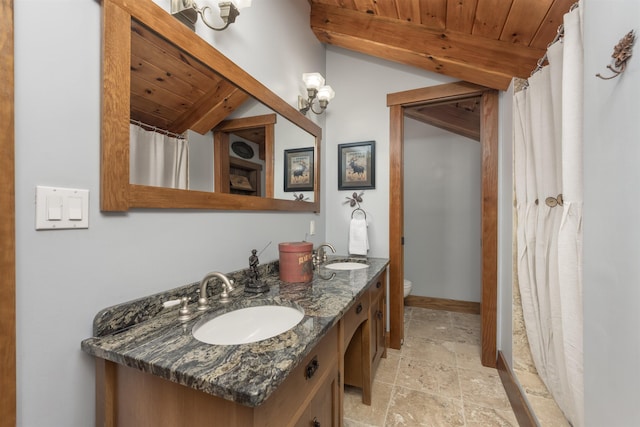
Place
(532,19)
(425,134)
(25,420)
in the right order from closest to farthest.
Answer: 1. (25,420)
2. (532,19)
3. (425,134)

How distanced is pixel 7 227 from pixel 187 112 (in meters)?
0.68

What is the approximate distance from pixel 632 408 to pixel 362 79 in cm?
246

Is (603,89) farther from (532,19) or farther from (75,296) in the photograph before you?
(75,296)

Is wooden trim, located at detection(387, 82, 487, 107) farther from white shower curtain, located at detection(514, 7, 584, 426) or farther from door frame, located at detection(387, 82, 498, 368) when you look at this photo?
white shower curtain, located at detection(514, 7, 584, 426)

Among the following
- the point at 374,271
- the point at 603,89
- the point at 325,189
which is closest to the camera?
the point at 603,89

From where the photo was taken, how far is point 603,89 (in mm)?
744

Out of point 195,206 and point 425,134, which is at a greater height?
point 425,134

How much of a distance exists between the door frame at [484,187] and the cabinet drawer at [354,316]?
0.81m

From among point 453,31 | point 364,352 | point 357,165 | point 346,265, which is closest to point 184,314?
point 364,352

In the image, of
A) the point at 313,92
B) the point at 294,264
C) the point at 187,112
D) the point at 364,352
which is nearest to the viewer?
the point at 187,112

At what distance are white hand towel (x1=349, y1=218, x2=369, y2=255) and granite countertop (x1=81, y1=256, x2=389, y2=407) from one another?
1123 millimetres

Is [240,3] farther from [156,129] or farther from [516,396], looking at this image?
[516,396]

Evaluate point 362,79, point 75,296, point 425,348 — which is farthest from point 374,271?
point 362,79

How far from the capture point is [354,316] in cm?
135
